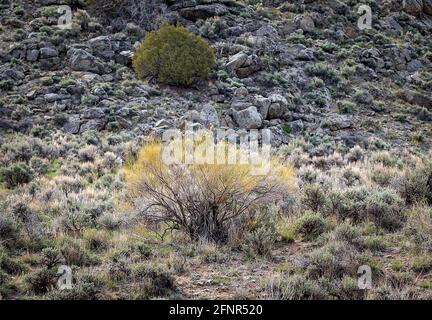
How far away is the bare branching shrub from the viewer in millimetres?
8469

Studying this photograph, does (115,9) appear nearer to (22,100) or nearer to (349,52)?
(22,100)

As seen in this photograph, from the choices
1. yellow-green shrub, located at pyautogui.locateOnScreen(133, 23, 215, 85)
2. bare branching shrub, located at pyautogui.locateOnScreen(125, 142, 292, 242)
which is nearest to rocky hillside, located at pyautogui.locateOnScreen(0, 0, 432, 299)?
bare branching shrub, located at pyautogui.locateOnScreen(125, 142, 292, 242)

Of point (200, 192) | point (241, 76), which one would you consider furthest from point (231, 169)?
point (241, 76)

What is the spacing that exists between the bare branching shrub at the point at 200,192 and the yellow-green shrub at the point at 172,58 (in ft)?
43.8

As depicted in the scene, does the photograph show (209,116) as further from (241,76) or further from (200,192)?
(200,192)

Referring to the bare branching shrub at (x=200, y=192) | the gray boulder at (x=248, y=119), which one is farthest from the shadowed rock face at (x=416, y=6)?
the bare branching shrub at (x=200, y=192)

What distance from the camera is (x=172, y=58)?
71.1 ft

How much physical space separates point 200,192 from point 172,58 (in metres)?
14.3

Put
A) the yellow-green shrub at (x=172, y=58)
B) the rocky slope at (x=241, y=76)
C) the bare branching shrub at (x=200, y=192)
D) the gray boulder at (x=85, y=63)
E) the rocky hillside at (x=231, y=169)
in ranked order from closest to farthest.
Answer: the rocky hillside at (x=231, y=169) < the bare branching shrub at (x=200, y=192) < the rocky slope at (x=241, y=76) < the yellow-green shrub at (x=172, y=58) < the gray boulder at (x=85, y=63)

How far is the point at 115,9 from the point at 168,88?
8.32 meters

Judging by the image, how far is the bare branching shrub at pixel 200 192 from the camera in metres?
8.47

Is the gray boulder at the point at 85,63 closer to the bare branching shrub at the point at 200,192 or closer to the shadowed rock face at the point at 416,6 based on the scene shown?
the bare branching shrub at the point at 200,192

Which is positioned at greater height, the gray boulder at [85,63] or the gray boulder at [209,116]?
the gray boulder at [85,63]

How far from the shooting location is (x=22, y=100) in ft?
66.0
